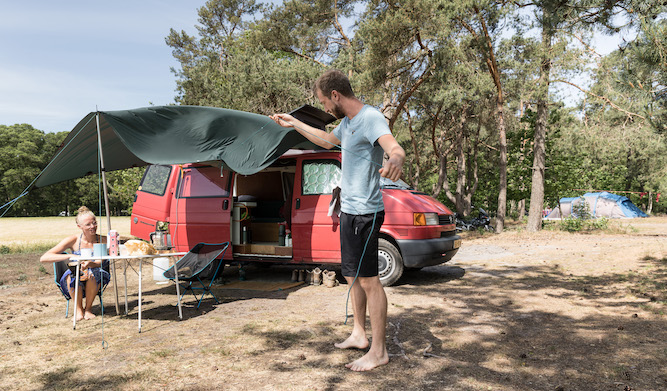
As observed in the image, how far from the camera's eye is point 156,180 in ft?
24.8

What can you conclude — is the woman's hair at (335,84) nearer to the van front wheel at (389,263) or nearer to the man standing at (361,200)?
the man standing at (361,200)

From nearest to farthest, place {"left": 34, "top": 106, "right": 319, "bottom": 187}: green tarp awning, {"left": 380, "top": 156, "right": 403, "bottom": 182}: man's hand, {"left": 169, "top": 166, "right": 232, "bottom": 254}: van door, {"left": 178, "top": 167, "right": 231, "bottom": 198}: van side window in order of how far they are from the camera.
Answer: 1. {"left": 380, "top": 156, "right": 403, "bottom": 182}: man's hand
2. {"left": 34, "top": 106, "right": 319, "bottom": 187}: green tarp awning
3. {"left": 169, "top": 166, "right": 232, "bottom": 254}: van door
4. {"left": 178, "top": 167, "right": 231, "bottom": 198}: van side window

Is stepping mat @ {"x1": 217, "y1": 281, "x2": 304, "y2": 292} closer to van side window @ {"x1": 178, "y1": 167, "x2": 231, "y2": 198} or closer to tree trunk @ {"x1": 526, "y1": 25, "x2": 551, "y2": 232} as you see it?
van side window @ {"x1": 178, "y1": 167, "x2": 231, "y2": 198}

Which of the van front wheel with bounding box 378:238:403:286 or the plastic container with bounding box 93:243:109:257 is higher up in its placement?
the plastic container with bounding box 93:243:109:257

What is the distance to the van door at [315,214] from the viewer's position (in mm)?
6254

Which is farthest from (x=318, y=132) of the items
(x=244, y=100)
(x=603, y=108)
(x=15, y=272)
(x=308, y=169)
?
(x=244, y=100)

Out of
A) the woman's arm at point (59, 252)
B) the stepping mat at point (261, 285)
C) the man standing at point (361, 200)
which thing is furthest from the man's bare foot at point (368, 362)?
the stepping mat at point (261, 285)

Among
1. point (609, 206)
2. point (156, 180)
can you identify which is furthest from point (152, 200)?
point (609, 206)

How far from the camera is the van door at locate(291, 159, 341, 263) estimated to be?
6254mm

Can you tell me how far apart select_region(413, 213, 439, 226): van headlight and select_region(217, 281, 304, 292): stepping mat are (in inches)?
82.2

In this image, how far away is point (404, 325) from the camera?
445cm

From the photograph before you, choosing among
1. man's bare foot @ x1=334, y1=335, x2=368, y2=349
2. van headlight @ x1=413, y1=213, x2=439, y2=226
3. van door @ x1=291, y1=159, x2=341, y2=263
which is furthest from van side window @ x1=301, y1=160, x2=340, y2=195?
man's bare foot @ x1=334, y1=335, x2=368, y2=349

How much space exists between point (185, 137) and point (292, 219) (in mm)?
2057

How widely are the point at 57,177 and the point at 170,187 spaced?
65.8 inches
